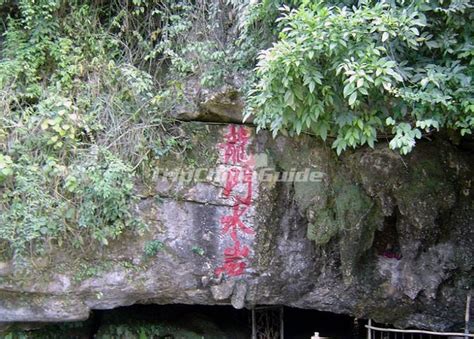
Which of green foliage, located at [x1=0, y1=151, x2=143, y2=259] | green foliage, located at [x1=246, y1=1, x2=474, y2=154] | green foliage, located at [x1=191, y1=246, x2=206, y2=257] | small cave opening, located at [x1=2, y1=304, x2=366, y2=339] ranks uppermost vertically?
green foliage, located at [x1=246, y1=1, x2=474, y2=154]

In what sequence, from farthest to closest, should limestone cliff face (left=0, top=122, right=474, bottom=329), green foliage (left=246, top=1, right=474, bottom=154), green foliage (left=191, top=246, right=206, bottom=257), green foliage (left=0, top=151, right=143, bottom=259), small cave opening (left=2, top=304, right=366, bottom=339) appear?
1. small cave opening (left=2, top=304, right=366, bottom=339)
2. green foliage (left=191, top=246, right=206, bottom=257)
3. limestone cliff face (left=0, top=122, right=474, bottom=329)
4. green foliage (left=0, top=151, right=143, bottom=259)
5. green foliage (left=246, top=1, right=474, bottom=154)

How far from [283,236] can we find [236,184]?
0.74m

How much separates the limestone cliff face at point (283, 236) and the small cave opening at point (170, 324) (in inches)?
40.9

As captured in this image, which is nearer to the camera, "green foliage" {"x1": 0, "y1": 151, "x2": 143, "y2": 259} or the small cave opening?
"green foliage" {"x1": 0, "y1": 151, "x2": 143, "y2": 259}

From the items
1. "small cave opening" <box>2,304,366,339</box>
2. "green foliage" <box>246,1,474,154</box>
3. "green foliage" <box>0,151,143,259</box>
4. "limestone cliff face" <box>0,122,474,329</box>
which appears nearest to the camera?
"green foliage" <box>246,1,474,154</box>

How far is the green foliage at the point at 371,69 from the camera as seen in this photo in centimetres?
305

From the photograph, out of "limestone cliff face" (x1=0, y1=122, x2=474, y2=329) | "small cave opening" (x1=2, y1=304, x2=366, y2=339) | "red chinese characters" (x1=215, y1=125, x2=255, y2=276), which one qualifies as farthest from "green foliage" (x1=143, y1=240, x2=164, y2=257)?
"small cave opening" (x1=2, y1=304, x2=366, y2=339)

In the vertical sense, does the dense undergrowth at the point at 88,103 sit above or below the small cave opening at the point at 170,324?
above

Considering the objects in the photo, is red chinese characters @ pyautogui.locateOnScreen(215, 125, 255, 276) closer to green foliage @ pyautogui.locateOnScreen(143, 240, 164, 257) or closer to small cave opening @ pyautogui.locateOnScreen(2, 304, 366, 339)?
green foliage @ pyautogui.locateOnScreen(143, 240, 164, 257)

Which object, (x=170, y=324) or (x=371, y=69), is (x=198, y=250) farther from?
(x=371, y=69)

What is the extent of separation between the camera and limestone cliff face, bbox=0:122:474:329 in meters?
4.71

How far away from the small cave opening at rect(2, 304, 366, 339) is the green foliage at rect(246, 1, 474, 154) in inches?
125

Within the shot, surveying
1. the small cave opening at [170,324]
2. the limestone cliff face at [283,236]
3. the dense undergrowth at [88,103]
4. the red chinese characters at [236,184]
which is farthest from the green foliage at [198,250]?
the small cave opening at [170,324]

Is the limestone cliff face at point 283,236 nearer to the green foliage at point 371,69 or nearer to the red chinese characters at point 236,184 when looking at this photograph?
the red chinese characters at point 236,184
